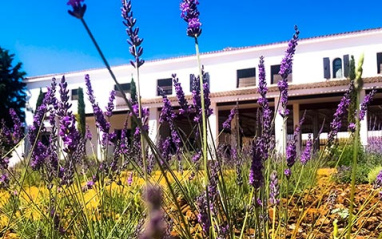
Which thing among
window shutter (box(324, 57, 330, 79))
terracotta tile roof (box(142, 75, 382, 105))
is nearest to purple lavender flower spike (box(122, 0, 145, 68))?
terracotta tile roof (box(142, 75, 382, 105))

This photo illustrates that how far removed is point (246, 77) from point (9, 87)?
1684 centimetres

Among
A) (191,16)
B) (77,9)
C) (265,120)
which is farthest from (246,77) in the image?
(77,9)

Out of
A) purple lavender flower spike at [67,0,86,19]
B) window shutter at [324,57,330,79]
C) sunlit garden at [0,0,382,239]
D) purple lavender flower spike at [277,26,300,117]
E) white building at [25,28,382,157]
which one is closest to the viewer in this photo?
purple lavender flower spike at [67,0,86,19]

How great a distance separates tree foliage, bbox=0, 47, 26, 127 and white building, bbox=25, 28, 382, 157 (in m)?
8.11

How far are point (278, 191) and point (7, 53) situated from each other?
109 ft

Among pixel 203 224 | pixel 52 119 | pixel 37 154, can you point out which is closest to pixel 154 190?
pixel 203 224

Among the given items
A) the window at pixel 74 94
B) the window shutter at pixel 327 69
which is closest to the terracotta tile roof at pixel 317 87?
the window shutter at pixel 327 69

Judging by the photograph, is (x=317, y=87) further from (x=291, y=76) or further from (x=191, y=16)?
(x=191, y=16)

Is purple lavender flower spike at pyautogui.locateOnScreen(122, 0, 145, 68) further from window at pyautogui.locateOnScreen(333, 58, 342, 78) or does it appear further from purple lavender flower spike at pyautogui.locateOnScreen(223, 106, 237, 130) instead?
window at pyautogui.locateOnScreen(333, 58, 342, 78)

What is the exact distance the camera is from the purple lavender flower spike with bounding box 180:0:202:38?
63.9 inches

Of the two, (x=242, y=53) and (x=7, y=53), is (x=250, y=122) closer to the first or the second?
(x=242, y=53)

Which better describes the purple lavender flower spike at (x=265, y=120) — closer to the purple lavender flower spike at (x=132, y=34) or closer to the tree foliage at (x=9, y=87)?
the purple lavender flower spike at (x=132, y=34)

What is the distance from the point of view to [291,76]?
21.7 metres

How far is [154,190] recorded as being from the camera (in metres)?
0.54
